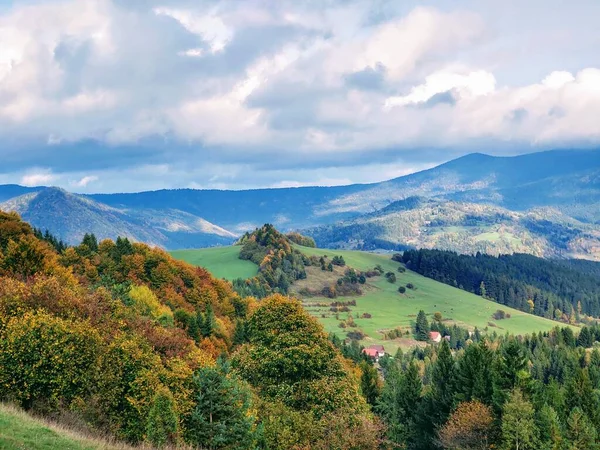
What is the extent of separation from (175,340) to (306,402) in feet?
50.9

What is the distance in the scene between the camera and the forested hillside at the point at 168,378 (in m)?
40.5

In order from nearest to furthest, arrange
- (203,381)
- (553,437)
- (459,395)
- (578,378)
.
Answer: (203,381)
(553,437)
(459,395)
(578,378)

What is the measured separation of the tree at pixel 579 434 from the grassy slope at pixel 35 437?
56.8 meters

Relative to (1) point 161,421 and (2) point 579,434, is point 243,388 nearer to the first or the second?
(1) point 161,421

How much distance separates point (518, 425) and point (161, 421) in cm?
4234

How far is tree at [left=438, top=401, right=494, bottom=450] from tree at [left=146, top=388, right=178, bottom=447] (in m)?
42.0

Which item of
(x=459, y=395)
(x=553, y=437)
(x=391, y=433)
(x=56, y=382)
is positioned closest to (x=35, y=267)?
(x=56, y=382)

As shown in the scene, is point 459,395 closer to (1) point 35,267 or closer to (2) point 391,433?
(2) point 391,433

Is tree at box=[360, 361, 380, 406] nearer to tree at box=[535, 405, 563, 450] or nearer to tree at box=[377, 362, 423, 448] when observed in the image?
tree at box=[377, 362, 423, 448]

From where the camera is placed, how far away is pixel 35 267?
76.9 meters

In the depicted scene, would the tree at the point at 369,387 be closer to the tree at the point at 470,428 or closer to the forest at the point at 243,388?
the forest at the point at 243,388

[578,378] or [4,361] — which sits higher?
[4,361]

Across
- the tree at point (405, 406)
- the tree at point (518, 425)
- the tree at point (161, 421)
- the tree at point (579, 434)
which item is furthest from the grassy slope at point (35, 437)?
the tree at point (405, 406)

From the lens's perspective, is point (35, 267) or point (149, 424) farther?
point (35, 267)
